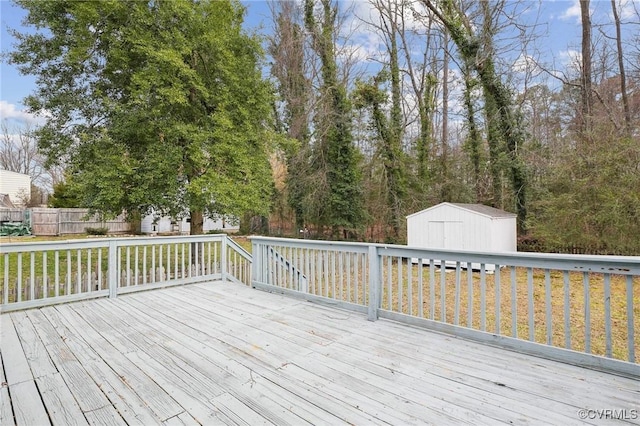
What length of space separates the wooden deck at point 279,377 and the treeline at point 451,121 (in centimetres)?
666

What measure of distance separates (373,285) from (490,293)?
427 centimetres

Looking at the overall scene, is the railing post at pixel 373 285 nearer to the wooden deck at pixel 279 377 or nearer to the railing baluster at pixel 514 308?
A: the wooden deck at pixel 279 377

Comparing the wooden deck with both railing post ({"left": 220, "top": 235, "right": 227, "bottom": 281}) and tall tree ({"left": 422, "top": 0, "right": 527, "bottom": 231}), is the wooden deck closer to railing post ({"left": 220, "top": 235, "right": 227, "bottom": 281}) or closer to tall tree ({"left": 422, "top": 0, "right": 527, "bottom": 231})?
railing post ({"left": 220, "top": 235, "right": 227, "bottom": 281})

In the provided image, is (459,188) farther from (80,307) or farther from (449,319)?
(80,307)

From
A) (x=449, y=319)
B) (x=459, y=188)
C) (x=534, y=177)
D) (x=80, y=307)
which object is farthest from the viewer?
(x=459, y=188)

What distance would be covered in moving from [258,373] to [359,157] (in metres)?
10.6

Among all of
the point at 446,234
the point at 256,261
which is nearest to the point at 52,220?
the point at 256,261

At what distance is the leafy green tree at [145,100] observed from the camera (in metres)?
6.07

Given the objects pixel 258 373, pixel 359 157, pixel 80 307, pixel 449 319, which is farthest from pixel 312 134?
pixel 258 373

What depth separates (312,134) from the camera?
1206 cm

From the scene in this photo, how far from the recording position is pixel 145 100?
20.0 feet

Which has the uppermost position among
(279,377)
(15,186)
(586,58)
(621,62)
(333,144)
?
(586,58)

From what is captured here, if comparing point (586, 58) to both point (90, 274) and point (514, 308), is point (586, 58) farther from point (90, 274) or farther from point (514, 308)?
point (90, 274)

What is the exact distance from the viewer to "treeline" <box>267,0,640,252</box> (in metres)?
7.91
